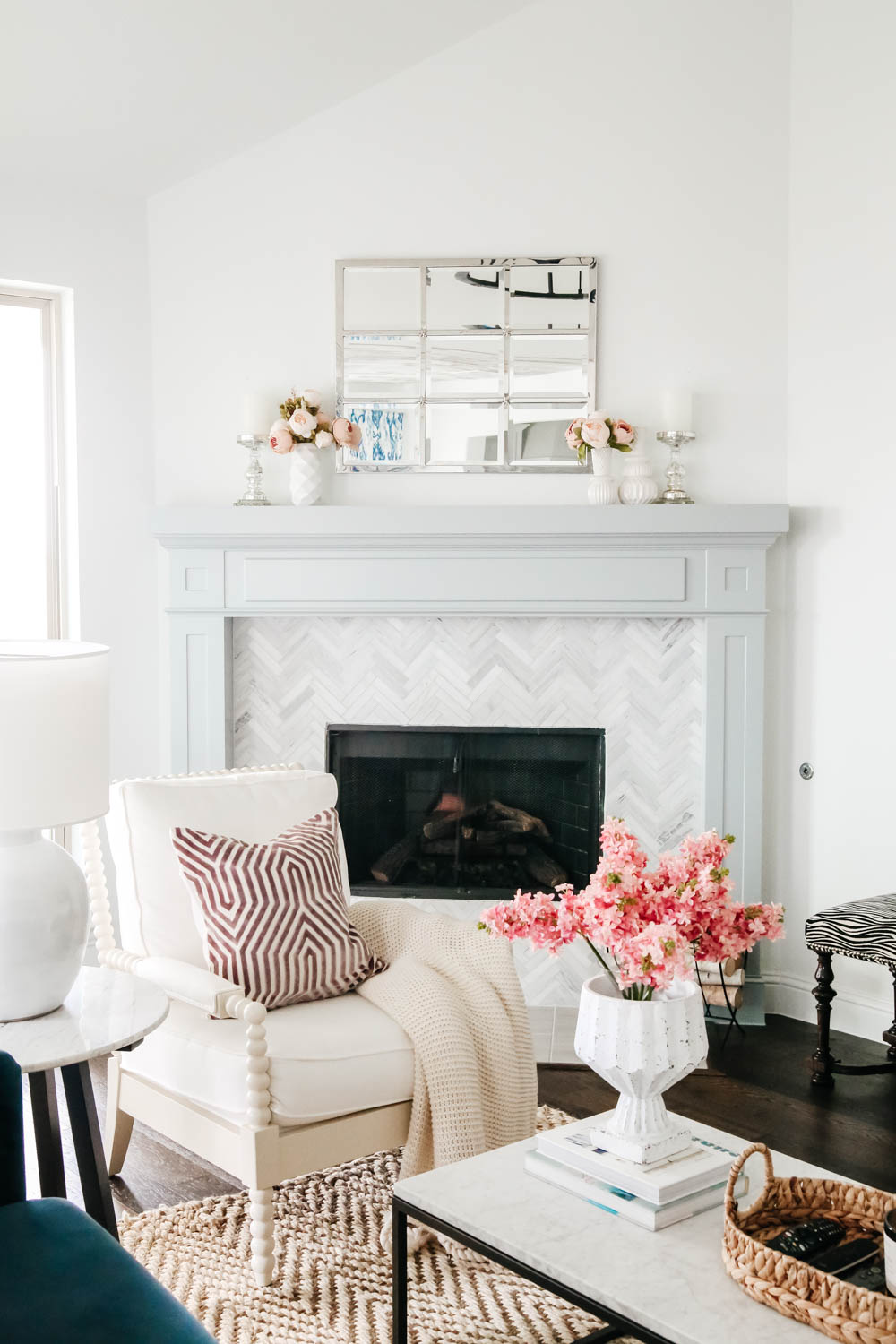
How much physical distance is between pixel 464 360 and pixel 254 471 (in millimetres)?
805

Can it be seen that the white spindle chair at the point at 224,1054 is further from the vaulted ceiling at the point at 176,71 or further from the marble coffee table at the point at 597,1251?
the vaulted ceiling at the point at 176,71

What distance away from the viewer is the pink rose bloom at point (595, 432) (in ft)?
12.4

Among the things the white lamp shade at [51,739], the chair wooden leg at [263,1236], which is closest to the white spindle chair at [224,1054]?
the chair wooden leg at [263,1236]

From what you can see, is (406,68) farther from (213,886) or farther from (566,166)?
(213,886)

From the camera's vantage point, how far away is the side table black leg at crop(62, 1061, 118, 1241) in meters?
2.15

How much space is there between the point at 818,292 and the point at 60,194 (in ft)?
8.17

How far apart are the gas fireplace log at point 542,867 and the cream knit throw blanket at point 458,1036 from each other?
4.40ft

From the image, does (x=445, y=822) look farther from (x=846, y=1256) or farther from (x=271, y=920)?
(x=846, y=1256)

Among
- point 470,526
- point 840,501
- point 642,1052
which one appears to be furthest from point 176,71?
point 642,1052

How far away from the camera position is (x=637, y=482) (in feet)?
12.6

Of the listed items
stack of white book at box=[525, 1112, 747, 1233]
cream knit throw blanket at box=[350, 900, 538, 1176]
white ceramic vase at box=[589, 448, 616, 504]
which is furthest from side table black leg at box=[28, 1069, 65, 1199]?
white ceramic vase at box=[589, 448, 616, 504]

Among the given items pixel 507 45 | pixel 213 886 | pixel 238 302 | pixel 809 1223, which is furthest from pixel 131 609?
pixel 809 1223

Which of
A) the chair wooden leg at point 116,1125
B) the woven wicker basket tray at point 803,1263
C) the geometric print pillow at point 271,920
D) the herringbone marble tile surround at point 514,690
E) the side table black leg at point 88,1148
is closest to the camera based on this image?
the woven wicker basket tray at point 803,1263

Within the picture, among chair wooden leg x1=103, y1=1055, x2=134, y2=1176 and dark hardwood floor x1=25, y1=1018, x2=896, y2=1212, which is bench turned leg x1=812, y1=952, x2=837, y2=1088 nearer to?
dark hardwood floor x1=25, y1=1018, x2=896, y2=1212
